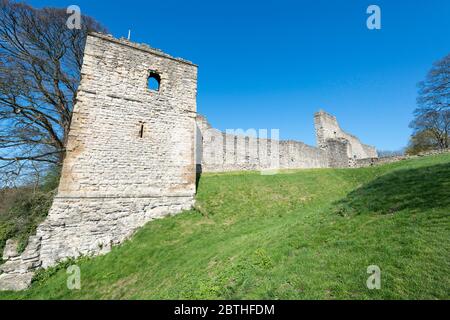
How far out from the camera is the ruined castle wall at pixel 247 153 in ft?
72.7

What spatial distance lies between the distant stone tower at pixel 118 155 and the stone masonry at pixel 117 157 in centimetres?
4

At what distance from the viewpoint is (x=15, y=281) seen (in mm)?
8312

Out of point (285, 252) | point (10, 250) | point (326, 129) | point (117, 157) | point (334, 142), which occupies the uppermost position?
point (326, 129)

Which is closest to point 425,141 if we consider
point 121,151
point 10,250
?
point 121,151

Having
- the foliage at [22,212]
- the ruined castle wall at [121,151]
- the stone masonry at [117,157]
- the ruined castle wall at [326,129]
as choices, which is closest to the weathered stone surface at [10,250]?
the stone masonry at [117,157]

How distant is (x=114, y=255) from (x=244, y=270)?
6.19 m

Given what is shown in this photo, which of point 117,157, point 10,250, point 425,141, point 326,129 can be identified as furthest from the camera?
point 425,141

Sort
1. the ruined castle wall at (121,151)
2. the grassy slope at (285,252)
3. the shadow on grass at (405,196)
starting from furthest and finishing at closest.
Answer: the ruined castle wall at (121,151) → the shadow on grass at (405,196) → the grassy slope at (285,252)

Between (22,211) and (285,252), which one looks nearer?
(285,252)

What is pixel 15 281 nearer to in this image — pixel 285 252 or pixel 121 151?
pixel 121 151

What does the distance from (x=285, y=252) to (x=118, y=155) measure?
840 centimetres

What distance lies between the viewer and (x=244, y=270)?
5547 millimetres

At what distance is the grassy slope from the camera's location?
13.8 feet

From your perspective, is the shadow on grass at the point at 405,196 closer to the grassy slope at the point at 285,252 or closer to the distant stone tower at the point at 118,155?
the grassy slope at the point at 285,252
